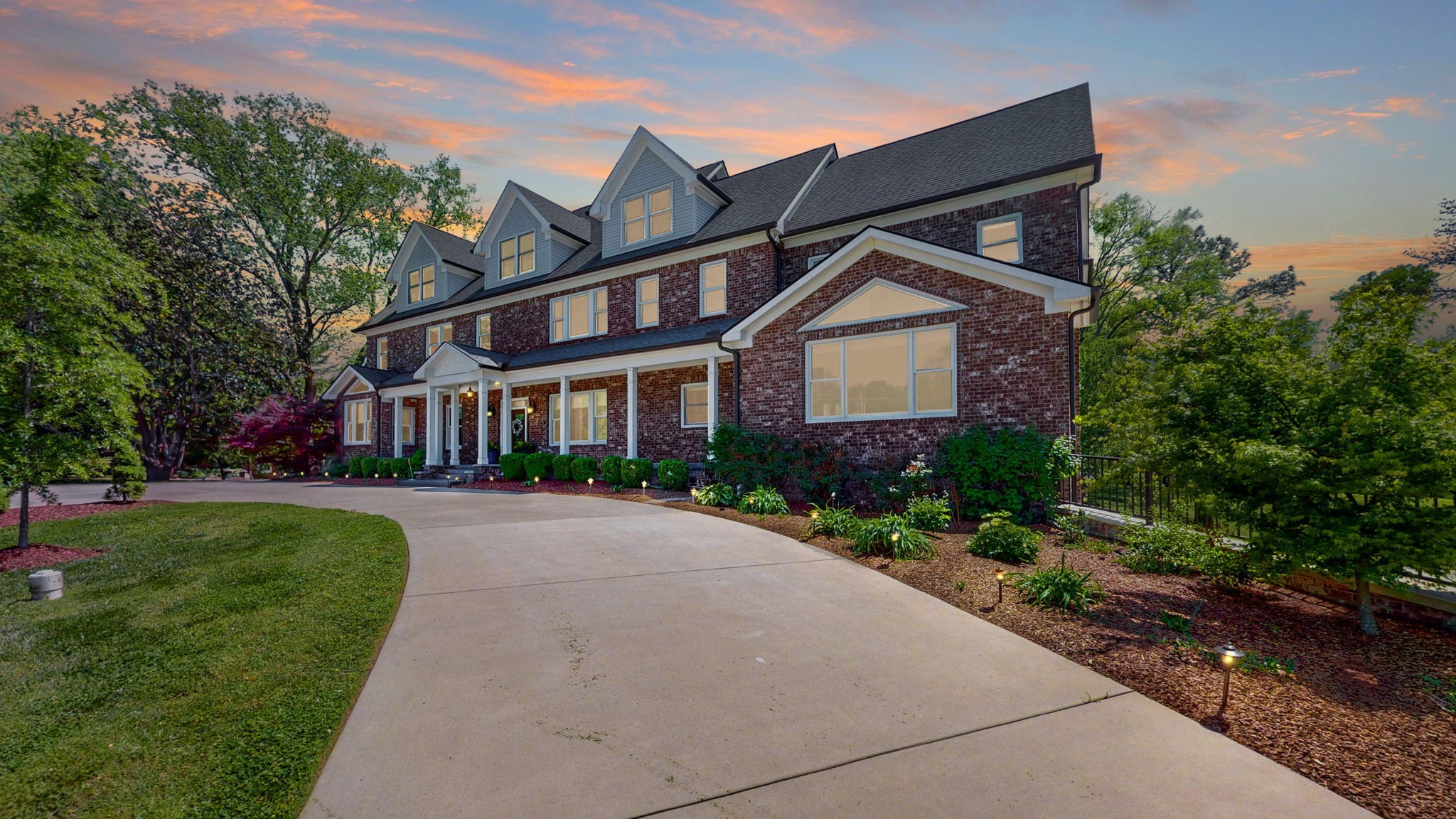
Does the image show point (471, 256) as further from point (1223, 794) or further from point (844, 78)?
point (1223, 794)

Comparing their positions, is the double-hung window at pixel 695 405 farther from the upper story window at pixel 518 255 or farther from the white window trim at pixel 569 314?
the upper story window at pixel 518 255


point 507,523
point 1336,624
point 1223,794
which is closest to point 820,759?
point 1223,794

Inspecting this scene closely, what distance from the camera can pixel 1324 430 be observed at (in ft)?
15.9

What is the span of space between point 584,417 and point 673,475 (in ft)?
22.1

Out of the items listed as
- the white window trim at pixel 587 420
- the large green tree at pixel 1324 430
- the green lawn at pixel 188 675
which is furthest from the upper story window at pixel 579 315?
the large green tree at pixel 1324 430

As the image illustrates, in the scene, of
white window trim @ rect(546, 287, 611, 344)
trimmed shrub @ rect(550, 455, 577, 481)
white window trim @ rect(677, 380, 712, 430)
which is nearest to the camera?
trimmed shrub @ rect(550, 455, 577, 481)

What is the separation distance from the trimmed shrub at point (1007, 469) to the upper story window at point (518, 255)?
55.9ft

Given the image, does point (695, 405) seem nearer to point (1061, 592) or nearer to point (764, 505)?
point (764, 505)

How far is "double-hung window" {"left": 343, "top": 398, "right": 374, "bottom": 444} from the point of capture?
2481cm

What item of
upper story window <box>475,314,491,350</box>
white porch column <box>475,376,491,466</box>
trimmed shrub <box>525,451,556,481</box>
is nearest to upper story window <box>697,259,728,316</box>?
trimmed shrub <box>525,451,556,481</box>

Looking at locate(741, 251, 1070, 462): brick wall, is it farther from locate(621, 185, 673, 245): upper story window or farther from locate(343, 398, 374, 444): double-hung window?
locate(343, 398, 374, 444): double-hung window

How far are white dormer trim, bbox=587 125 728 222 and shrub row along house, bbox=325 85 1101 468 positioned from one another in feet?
0.24

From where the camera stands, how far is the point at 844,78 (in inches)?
430

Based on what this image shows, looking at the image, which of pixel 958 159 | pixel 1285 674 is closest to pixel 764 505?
pixel 1285 674
